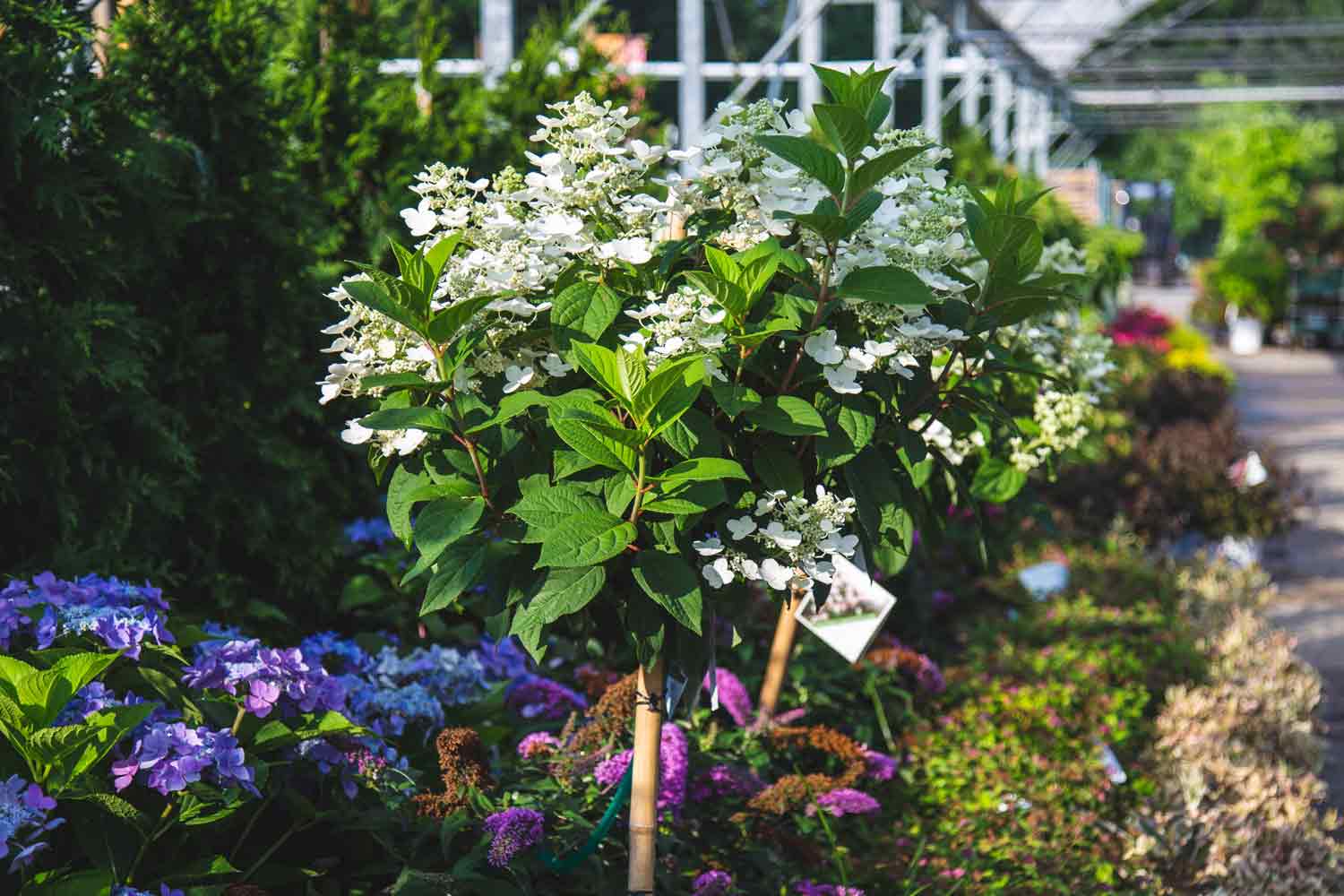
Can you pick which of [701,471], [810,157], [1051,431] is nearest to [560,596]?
[701,471]

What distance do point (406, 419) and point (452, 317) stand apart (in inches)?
5.1

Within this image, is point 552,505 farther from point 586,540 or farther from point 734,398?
point 734,398

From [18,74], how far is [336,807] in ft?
4.90

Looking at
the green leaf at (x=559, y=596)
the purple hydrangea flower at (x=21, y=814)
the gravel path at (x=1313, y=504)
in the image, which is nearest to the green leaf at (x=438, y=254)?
the green leaf at (x=559, y=596)

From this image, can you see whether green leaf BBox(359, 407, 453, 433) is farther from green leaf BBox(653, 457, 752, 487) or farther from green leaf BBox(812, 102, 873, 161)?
green leaf BBox(812, 102, 873, 161)

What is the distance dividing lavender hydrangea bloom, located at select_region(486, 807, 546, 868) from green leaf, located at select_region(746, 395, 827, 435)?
0.67 metres

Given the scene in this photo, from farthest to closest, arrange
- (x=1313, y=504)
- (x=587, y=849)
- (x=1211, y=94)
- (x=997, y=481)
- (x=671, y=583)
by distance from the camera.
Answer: (x=1211, y=94)
(x=1313, y=504)
(x=997, y=481)
(x=587, y=849)
(x=671, y=583)

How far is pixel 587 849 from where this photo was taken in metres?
2.06

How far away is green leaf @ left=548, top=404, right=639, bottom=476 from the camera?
160 centimetres

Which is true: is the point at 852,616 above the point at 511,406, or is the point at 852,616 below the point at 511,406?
below

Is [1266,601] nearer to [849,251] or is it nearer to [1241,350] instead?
[849,251]

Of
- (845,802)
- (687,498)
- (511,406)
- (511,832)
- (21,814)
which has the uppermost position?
(511,406)

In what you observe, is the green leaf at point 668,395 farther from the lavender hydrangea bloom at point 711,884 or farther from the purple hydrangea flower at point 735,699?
the purple hydrangea flower at point 735,699

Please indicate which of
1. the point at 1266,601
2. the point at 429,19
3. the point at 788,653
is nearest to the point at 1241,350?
the point at 1266,601
